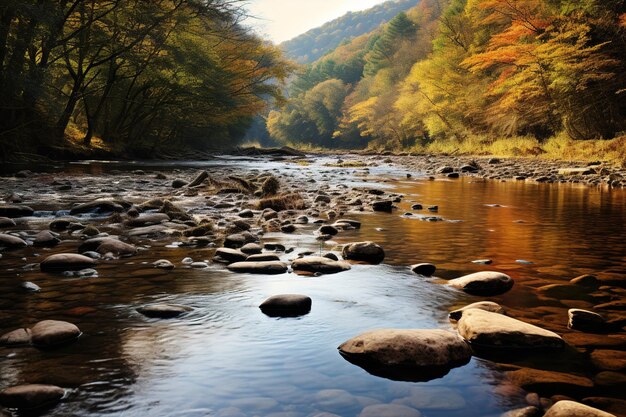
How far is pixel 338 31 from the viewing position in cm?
18162

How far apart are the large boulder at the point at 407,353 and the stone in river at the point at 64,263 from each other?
2.23 metres

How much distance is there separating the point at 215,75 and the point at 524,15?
15720 millimetres

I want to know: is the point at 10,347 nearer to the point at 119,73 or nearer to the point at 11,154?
the point at 11,154

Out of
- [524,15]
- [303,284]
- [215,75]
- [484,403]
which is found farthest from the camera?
[215,75]

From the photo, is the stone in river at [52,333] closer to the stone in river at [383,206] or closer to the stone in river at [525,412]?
the stone in river at [525,412]

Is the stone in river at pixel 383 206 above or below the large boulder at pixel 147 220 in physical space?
below

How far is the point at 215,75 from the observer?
2606cm

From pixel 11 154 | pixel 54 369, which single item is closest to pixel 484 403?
pixel 54 369

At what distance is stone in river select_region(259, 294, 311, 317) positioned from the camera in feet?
8.86

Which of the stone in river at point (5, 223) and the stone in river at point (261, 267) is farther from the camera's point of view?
the stone in river at point (5, 223)

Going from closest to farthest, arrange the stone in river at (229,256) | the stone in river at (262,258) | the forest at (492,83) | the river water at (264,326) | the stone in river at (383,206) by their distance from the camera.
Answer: the river water at (264,326)
the stone in river at (262,258)
the stone in river at (229,256)
the stone in river at (383,206)
the forest at (492,83)

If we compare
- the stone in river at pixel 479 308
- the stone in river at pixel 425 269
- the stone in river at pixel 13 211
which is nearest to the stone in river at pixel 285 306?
the stone in river at pixel 479 308

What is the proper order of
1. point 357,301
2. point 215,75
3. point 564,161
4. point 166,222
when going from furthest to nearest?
point 215,75 → point 564,161 → point 166,222 → point 357,301

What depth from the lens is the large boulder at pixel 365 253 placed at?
4.04 meters
